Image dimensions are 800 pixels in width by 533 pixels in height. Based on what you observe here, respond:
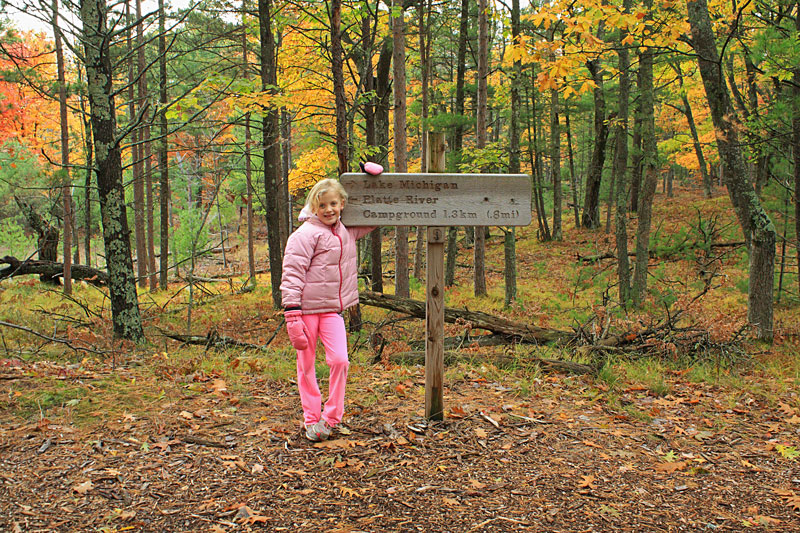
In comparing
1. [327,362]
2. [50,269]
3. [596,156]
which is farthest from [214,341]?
[596,156]

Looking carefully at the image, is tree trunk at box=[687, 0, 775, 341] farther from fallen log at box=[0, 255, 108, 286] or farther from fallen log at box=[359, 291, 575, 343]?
fallen log at box=[0, 255, 108, 286]

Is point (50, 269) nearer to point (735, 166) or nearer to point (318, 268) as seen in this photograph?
point (318, 268)

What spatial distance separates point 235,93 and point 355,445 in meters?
5.43

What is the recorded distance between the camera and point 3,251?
2392 centimetres

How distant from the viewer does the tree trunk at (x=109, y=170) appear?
6551 mm

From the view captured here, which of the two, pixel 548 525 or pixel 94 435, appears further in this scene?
pixel 94 435

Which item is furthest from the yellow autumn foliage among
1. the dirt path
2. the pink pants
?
the pink pants

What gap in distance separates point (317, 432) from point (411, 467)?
2.79 ft

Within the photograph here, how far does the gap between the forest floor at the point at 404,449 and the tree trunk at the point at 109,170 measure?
994 mm

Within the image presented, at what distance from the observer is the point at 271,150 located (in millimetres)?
11156

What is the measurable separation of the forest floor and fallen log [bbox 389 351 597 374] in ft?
0.40

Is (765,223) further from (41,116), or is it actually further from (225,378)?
(41,116)

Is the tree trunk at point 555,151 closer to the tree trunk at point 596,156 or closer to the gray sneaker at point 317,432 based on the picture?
the tree trunk at point 596,156

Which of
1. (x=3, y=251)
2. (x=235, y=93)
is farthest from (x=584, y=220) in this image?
(x=3, y=251)
